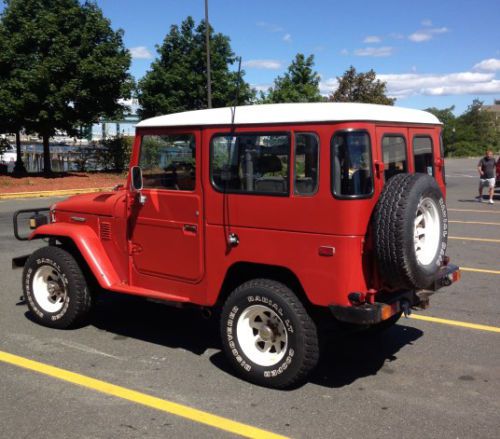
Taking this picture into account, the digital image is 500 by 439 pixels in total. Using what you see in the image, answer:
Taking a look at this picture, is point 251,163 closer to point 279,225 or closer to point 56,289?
point 279,225

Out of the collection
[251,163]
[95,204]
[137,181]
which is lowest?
[95,204]

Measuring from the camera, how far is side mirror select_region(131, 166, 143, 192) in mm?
4734

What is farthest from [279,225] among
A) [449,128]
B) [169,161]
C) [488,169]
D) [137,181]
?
[449,128]

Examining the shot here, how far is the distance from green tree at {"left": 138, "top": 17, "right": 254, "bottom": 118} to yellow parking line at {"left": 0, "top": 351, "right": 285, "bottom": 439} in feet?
79.6

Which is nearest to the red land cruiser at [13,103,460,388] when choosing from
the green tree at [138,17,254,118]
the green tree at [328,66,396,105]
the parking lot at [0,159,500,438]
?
the parking lot at [0,159,500,438]

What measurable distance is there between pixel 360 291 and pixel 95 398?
197cm

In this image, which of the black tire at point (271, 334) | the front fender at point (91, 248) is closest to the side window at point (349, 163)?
the black tire at point (271, 334)

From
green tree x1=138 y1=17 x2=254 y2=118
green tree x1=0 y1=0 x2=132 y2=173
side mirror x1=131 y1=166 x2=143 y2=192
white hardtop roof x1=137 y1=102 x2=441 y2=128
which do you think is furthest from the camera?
green tree x1=138 y1=17 x2=254 y2=118

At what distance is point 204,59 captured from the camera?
94.2 feet

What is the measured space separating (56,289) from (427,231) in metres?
3.48

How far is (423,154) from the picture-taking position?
15.1 ft

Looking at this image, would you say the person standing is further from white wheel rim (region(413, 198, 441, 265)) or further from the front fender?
the front fender

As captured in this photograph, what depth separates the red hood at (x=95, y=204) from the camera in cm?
513

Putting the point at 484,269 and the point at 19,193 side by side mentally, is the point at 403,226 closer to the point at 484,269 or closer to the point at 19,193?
the point at 484,269
